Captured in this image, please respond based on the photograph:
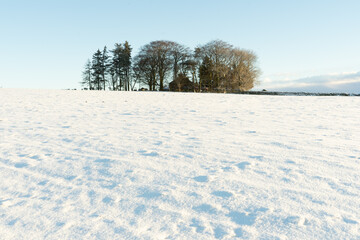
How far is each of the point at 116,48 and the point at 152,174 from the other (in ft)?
166

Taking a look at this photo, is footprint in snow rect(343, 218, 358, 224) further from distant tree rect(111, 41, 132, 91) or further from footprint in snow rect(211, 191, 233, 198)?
distant tree rect(111, 41, 132, 91)

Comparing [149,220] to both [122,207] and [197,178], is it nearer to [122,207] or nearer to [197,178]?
[122,207]

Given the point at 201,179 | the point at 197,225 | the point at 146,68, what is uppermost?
the point at 146,68

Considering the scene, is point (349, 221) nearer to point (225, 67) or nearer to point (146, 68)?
point (225, 67)

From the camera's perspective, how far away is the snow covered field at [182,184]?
249cm

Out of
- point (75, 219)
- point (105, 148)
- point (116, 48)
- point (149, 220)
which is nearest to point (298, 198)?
point (149, 220)

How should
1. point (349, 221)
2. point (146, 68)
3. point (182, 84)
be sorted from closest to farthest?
point (349, 221), point (182, 84), point (146, 68)

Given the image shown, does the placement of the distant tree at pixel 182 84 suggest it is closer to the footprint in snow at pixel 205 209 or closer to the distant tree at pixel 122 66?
the distant tree at pixel 122 66

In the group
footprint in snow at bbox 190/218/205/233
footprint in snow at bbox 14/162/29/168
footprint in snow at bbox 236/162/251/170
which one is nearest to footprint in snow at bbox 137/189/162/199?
footprint in snow at bbox 190/218/205/233

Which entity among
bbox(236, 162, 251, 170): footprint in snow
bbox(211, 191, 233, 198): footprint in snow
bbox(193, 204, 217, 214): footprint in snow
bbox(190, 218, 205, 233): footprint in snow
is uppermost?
bbox(236, 162, 251, 170): footprint in snow

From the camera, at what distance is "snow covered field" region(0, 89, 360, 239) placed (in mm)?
2488

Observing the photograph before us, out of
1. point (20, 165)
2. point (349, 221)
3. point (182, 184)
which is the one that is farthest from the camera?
point (20, 165)

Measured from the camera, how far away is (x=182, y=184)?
10.9 feet

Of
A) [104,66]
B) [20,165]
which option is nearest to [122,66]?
[104,66]
